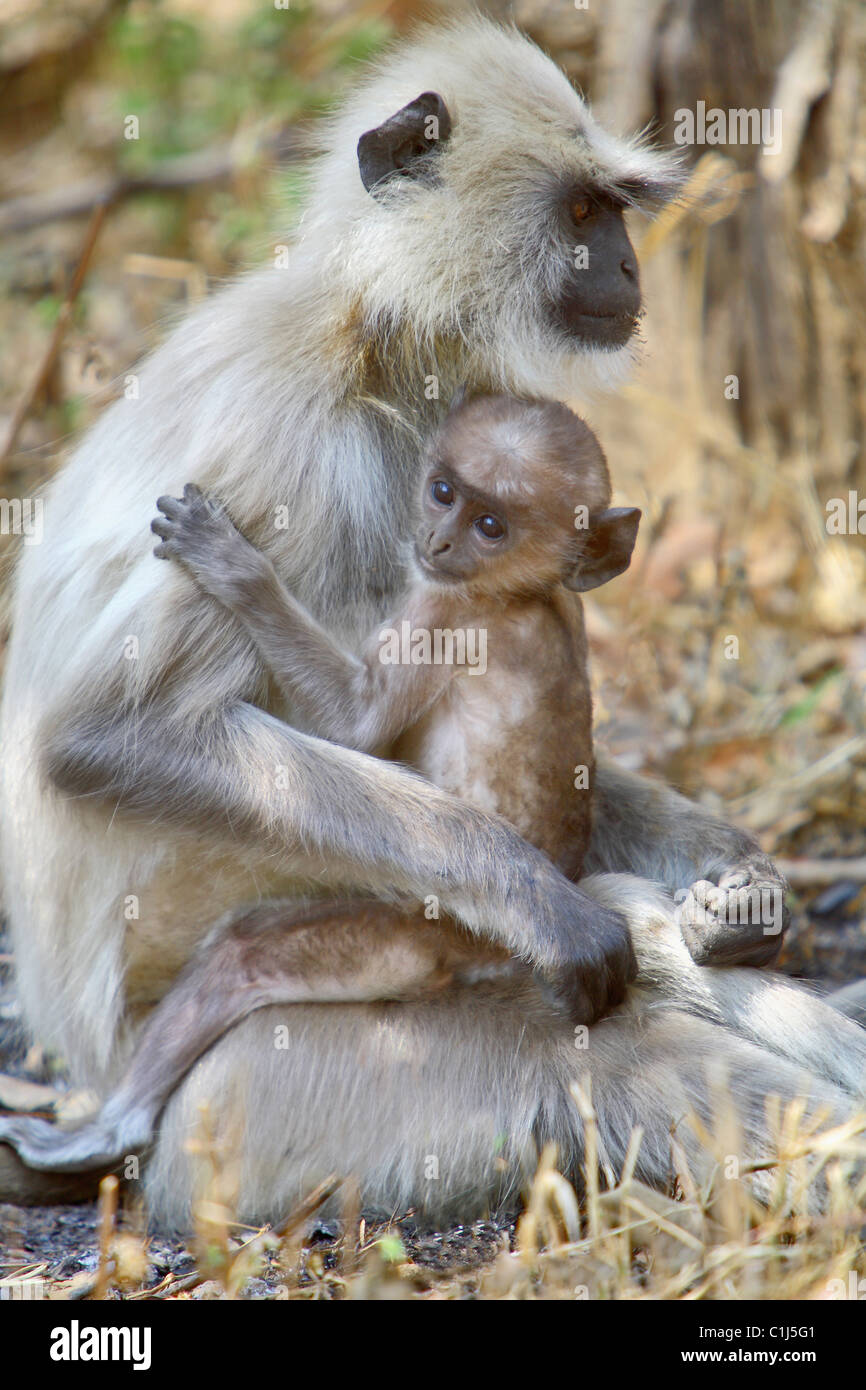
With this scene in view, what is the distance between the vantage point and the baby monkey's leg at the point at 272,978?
2.84 metres

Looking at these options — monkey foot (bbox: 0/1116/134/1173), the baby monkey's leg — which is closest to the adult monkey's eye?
the baby monkey's leg

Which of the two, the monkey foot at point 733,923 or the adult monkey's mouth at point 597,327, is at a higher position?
the adult monkey's mouth at point 597,327

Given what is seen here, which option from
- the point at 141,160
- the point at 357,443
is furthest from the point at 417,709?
the point at 141,160

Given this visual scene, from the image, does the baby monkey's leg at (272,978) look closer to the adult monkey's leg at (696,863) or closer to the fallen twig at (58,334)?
the adult monkey's leg at (696,863)

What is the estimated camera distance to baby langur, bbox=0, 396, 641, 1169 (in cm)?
277

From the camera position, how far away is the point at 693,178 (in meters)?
3.80

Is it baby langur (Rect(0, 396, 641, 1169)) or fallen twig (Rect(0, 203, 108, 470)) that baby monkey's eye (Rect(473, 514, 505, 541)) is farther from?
fallen twig (Rect(0, 203, 108, 470))

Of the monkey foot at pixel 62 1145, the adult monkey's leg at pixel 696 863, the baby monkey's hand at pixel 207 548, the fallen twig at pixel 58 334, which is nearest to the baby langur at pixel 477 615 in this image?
the baby monkey's hand at pixel 207 548

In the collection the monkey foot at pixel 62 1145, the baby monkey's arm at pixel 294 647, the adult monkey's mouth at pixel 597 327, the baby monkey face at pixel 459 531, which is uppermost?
the adult monkey's mouth at pixel 597 327

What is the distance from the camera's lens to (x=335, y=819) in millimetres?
2725

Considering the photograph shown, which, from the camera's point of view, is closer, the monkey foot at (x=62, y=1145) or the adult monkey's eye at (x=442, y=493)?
the adult monkey's eye at (x=442, y=493)

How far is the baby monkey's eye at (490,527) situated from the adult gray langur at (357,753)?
236mm

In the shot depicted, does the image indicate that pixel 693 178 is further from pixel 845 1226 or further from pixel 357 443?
pixel 845 1226
